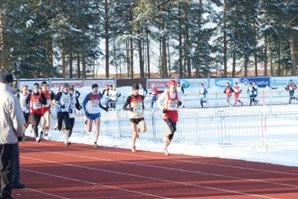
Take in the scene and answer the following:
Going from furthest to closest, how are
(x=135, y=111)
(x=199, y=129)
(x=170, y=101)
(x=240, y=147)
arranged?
(x=199, y=129) → (x=240, y=147) → (x=135, y=111) → (x=170, y=101)

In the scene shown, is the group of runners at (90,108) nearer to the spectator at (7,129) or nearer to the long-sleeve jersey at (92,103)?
the long-sleeve jersey at (92,103)

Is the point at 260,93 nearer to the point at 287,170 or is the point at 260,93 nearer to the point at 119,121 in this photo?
the point at 119,121

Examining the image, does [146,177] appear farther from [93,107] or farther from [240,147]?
[93,107]

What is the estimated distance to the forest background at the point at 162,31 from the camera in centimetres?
5172

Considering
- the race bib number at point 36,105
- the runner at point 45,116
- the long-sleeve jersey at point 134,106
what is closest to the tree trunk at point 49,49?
the runner at point 45,116

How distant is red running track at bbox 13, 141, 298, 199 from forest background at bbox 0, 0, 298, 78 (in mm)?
35448

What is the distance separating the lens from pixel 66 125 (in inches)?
677

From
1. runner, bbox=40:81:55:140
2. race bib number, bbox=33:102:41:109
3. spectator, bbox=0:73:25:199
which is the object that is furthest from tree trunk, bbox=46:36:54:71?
spectator, bbox=0:73:25:199

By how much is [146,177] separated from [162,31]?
46.1 m

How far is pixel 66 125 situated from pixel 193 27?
1780 inches

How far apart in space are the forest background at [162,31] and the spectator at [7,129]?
40.3 meters

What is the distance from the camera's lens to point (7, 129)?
8523 mm

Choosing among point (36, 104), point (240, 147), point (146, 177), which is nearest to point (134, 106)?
point (240, 147)

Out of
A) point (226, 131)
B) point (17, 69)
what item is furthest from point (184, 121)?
point (17, 69)
